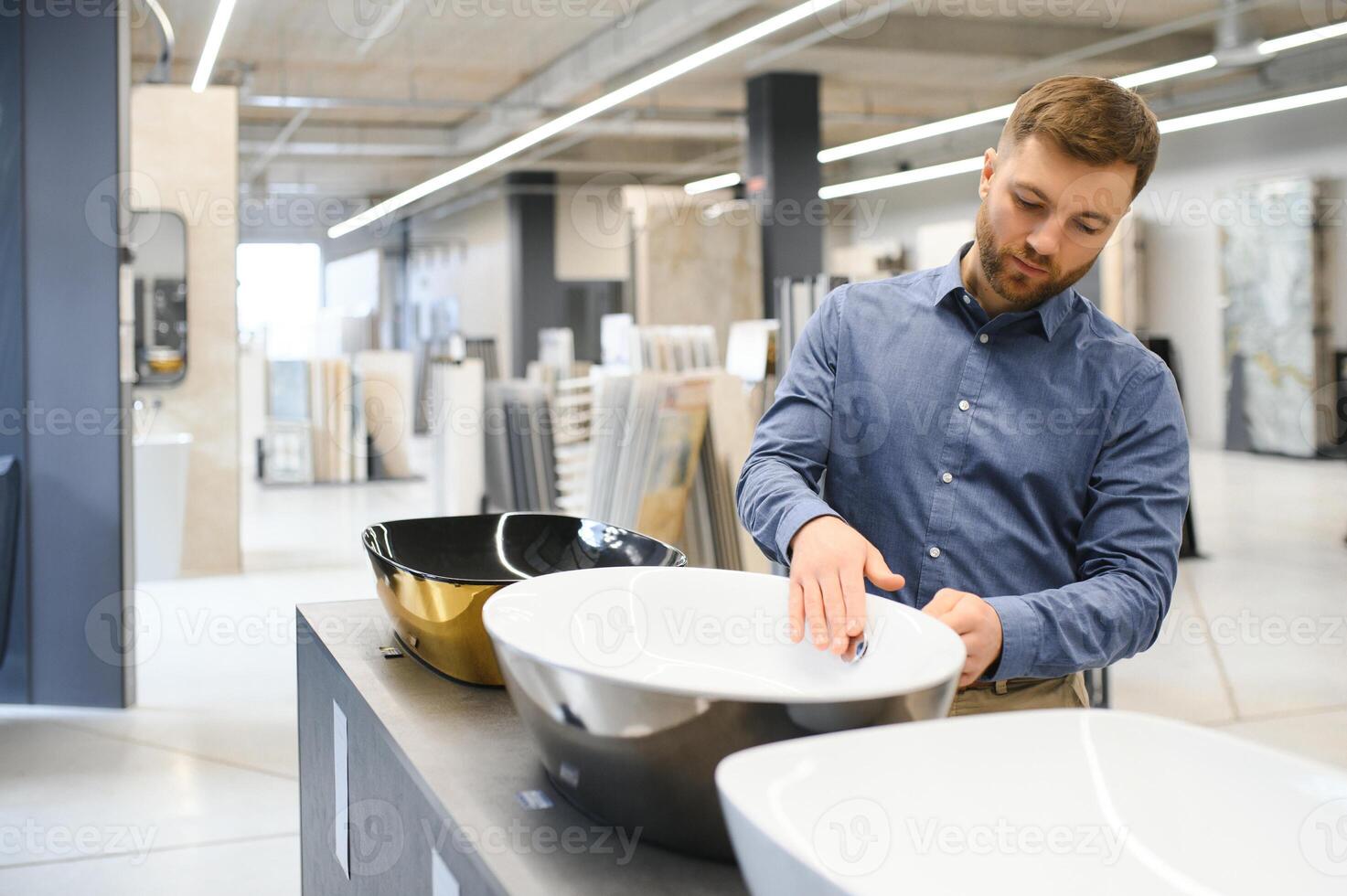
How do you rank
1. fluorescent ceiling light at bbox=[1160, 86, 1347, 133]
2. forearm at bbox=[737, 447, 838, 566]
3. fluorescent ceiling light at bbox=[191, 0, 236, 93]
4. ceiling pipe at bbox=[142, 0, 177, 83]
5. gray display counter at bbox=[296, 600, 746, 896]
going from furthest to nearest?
fluorescent ceiling light at bbox=[1160, 86, 1347, 133]
fluorescent ceiling light at bbox=[191, 0, 236, 93]
ceiling pipe at bbox=[142, 0, 177, 83]
forearm at bbox=[737, 447, 838, 566]
gray display counter at bbox=[296, 600, 746, 896]

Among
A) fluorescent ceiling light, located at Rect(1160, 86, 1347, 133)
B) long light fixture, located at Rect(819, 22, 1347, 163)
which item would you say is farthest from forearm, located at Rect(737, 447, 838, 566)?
fluorescent ceiling light, located at Rect(1160, 86, 1347, 133)

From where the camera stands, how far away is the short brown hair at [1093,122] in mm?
1431

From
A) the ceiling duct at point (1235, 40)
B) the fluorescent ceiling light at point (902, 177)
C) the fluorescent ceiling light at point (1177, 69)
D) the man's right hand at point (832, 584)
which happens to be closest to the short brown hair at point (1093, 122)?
the man's right hand at point (832, 584)

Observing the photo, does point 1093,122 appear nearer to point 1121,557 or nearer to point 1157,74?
point 1121,557

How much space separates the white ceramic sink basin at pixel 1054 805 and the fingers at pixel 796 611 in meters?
0.25

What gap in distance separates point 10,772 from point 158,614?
2.33 m

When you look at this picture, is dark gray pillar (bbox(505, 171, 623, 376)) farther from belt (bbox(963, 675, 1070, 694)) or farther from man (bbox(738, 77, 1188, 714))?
belt (bbox(963, 675, 1070, 694))

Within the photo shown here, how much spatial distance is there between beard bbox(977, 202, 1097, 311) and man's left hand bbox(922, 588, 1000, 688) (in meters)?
0.47

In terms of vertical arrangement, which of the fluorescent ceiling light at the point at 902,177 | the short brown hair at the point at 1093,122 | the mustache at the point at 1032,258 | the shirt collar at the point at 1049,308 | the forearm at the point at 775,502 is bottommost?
the forearm at the point at 775,502

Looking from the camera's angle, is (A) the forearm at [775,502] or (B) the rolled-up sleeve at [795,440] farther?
(B) the rolled-up sleeve at [795,440]

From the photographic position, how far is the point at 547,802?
1.08 metres

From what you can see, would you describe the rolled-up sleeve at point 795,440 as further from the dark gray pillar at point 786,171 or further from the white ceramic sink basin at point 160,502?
the dark gray pillar at point 786,171

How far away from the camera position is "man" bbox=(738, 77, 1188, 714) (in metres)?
1.43

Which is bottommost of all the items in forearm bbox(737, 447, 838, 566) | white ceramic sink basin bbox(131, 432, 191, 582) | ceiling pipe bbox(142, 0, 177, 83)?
white ceramic sink basin bbox(131, 432, 191, 582)
